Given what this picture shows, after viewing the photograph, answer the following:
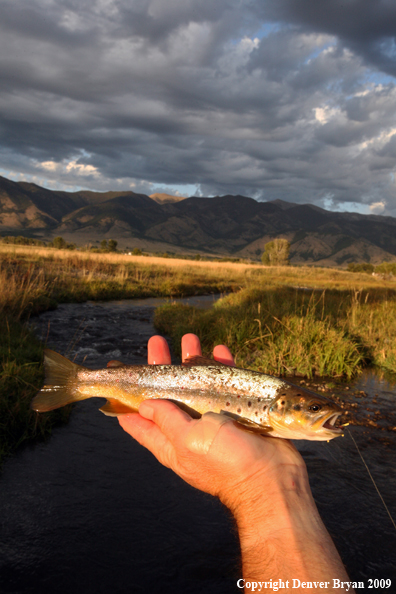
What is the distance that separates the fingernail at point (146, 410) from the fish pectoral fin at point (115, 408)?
0.56 ft

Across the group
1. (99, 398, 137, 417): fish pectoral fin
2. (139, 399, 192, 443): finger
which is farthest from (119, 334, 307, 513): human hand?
(99, 398, 137, 417): fish pectoral fin

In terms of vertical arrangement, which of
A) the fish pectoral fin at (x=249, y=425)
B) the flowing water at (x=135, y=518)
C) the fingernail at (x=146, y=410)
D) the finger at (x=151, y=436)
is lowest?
the flowing water at (x=135, y=518)

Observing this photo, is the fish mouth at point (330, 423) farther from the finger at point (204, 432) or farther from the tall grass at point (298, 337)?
the tall grass at point (298, 337)

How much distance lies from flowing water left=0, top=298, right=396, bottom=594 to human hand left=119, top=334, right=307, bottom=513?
232 centimetres

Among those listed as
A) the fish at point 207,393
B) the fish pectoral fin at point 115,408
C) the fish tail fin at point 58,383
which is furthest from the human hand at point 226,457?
the fish tail fin at point 58,383

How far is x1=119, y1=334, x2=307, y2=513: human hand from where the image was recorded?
7.80ft

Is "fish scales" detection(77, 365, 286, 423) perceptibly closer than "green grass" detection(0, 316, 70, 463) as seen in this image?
Yes

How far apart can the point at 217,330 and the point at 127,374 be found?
8849mm

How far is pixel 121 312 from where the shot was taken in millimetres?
18828

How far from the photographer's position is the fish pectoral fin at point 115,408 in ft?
9.88

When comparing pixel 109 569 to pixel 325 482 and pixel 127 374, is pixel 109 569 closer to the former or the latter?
pixel 127 374

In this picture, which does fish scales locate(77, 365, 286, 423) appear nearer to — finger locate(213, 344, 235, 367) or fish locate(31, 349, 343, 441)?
fish locate(31, 349, 343, 441)

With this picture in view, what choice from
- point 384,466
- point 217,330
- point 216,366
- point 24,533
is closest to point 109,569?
point 24,533

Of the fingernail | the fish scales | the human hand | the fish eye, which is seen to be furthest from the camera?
the fingernail
